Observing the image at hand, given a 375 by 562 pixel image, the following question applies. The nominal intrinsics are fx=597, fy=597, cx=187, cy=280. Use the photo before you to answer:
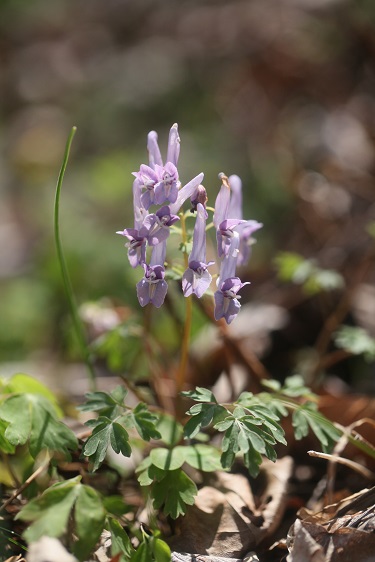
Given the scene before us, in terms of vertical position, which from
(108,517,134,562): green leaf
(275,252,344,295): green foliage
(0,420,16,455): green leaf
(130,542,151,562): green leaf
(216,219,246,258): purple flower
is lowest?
(130,542,151,562): green leaf

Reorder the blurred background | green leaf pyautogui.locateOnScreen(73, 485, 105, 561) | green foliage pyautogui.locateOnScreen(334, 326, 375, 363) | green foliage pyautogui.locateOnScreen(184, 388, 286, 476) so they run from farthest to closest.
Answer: the blurred background
green foliage pyautogui.locateOnScreen(334, 326, 375, 363)
green foliage pyautogui.locateOnScreen(184, 388, 286, 476)
green leaf pyautogui.locateOnScreen(73, 485, 105, 561)

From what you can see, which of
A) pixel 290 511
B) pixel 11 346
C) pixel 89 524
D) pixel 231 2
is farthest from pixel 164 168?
pixel 231 2

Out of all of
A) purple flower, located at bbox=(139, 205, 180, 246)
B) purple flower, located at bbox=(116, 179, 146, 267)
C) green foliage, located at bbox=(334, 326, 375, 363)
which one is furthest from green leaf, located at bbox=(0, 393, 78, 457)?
green foliage, located at bbox=(334, 326, 375, 363)

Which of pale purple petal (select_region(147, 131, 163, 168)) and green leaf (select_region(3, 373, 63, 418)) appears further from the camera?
green leaf (select_region(3, 373, 63, 418))

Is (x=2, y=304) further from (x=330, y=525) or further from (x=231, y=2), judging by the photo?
(x=231, y=2)

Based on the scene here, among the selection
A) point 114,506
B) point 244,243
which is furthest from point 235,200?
point 114,506

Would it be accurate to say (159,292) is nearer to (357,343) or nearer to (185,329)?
(185,329)

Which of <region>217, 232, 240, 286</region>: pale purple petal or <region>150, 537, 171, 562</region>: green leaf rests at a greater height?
<region>217, 232, 240, 286</region>: pale purple petal

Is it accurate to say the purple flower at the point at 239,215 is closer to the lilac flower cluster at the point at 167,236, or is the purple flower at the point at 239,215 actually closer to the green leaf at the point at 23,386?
the lilac flower cluster at the point at 167,236

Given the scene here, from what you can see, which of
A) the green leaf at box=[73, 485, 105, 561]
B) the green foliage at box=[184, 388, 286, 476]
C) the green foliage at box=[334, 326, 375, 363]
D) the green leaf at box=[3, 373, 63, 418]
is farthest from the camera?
the green foliage at box=[334, 326, 375, 363]

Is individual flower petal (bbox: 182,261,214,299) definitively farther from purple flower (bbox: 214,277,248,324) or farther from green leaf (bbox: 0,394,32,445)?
green leaf (bbox: 0,394,32,445)
